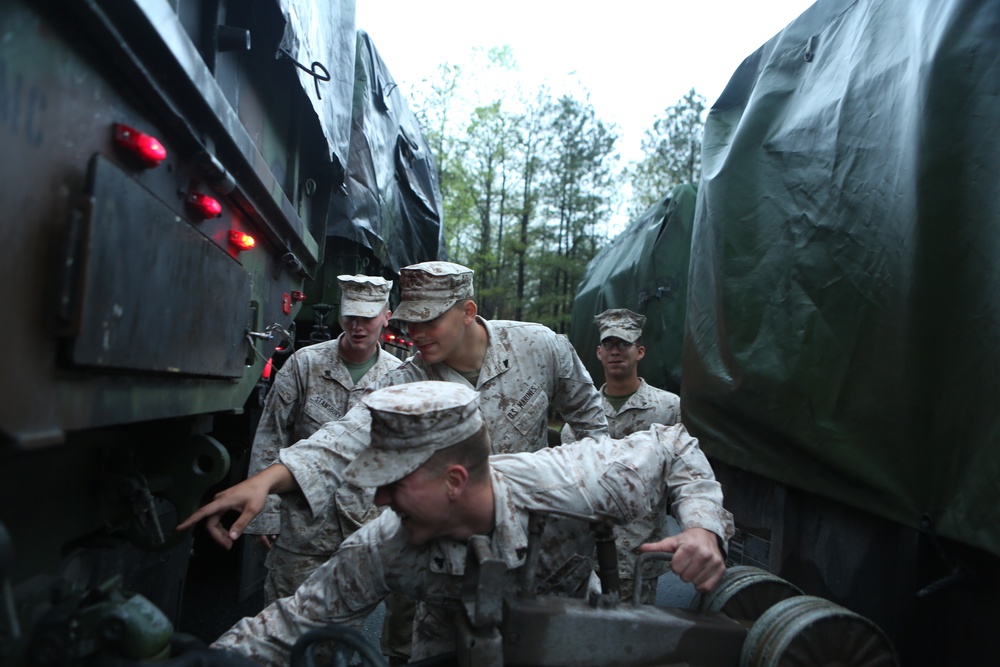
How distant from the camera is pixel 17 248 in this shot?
118 centimetres

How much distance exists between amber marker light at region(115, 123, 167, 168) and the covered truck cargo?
7.09ft

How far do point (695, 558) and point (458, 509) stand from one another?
0.59m

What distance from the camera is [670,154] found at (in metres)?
26.8

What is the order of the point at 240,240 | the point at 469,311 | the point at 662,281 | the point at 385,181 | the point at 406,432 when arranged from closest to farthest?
the point at 406,432 → the point at 240,240 → the point at 469,311 → the point at 385,181 → the point at 662,281

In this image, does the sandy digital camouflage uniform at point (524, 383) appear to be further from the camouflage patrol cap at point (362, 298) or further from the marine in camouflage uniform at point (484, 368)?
the camouflage patrol cap at point (362, 298)

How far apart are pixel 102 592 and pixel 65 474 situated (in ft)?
1.47

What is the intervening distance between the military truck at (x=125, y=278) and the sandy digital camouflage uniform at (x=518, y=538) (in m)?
0.38

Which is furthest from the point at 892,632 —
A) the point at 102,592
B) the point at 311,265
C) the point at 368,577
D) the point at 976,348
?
the point at 311,265

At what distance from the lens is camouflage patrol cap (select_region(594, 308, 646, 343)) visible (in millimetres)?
4988

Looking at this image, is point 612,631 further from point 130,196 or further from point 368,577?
point 130,196

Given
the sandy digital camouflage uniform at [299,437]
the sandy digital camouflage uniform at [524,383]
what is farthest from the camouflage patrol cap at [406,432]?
the sandy digital camouflage uniform at [299,437]

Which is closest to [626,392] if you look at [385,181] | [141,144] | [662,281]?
[662,281]

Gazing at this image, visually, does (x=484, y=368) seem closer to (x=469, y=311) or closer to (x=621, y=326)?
(x=469, y=311)

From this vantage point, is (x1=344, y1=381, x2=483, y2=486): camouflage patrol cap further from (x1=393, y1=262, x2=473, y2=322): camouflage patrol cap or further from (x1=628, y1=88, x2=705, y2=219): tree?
(x1=628, y1=88, x2=705, y2=219): tree
